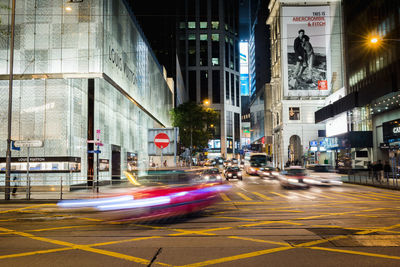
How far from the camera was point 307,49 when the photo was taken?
74.1 m

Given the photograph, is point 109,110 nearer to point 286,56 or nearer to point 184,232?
point 184,232

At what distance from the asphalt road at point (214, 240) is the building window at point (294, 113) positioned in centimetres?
6815

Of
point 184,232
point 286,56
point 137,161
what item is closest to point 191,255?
point 184,232

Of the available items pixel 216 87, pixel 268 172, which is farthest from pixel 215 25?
pixel 268 172

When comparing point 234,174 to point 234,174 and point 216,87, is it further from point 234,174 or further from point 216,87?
point 216,87

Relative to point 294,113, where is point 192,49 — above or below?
above

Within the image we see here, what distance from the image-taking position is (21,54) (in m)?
25.0

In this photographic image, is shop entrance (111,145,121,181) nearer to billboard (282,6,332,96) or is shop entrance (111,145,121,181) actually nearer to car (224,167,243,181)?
car (224,167,243,181)

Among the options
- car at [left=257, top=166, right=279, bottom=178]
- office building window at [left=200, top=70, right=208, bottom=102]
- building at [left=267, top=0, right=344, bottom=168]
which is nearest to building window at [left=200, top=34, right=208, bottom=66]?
office building window at [left=200, top=70, right=208, bottom=102]

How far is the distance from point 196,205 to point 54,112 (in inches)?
647

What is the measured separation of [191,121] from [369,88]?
34060 millimetres

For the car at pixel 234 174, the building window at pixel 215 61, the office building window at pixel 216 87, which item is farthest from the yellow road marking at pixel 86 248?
the building window at pixel 215 61

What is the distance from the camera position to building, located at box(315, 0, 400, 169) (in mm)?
39125

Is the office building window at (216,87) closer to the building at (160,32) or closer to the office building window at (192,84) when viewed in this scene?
the office building window at (192,84)
